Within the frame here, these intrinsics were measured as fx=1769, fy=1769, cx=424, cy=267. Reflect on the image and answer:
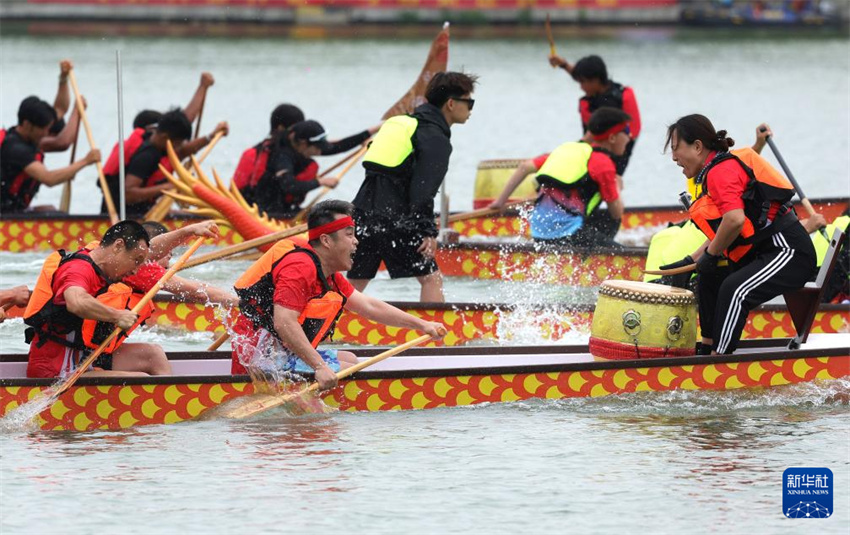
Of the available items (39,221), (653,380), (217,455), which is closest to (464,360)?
(653,380)

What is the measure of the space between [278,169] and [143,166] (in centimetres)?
118

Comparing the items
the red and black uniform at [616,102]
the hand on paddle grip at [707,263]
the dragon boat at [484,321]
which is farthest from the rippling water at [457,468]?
the red and black uniform at [616,102]

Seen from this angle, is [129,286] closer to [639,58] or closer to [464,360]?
[464,360]

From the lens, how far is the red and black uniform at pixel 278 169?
15672mm

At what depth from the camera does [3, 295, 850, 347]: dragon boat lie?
11828mm

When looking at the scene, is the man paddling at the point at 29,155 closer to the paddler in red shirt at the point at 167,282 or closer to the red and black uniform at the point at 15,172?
the red and black uniform at the point at 15,172

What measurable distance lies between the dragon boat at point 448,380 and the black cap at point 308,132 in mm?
5401

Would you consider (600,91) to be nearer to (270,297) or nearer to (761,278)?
(761,278)

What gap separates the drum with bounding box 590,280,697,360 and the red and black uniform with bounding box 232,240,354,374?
156cm

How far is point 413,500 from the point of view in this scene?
8.36 metres

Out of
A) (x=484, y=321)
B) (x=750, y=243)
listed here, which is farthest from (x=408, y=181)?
(x=750, y=243)

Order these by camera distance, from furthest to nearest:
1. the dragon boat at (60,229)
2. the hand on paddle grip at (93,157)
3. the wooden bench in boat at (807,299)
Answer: the dragon boat at (60,229) < the hand on paddle grip at (93,157) < the wooden bench in boat at (807,299)

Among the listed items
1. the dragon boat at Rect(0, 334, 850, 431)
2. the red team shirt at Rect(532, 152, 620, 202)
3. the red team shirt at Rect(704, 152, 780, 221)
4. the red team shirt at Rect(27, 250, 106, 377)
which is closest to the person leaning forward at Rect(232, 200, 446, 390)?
the dragon boat at Rect(0, 334, 850, 431)

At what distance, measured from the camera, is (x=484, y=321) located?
12.0 metres
